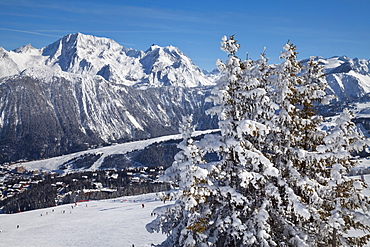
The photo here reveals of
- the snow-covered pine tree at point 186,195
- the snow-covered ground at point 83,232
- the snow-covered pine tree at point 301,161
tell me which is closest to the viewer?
the snow-covered pine tree at point 186,195

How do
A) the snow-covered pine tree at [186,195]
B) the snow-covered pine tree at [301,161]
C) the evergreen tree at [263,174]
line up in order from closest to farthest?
the snow-covered pine tree at [186,195] < the evergreen tree at [263,174] < the snow-covered pine tree at [301,161]

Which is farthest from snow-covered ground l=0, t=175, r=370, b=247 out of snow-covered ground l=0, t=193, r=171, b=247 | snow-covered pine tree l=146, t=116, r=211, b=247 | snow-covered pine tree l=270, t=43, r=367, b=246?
snow-covered pine tree l=270, t=43, r=367, b=246

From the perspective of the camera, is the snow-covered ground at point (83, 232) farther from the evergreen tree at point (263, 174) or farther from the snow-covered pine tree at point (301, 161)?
the snow-covered pine tree at point (301, 161)

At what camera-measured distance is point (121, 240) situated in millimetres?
40344

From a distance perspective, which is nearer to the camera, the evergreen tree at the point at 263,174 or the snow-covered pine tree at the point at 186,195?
the snow-covered pine tree at the point at 186,195

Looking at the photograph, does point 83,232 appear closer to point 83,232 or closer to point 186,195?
point 83,232

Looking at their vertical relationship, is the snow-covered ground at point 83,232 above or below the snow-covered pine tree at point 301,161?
below

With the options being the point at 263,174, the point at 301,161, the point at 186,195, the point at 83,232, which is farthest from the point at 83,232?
the point at 301,161

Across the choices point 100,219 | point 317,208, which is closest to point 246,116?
point 317,208

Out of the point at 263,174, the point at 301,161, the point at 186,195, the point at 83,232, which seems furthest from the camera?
the point at 83,232

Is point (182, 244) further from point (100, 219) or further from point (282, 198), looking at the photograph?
point (100, 219)

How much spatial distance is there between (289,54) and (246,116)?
3.82 m

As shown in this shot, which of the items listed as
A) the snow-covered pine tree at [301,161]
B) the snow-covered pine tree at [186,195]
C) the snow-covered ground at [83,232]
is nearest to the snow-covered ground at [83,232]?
the snow-covered ground at [83,232]

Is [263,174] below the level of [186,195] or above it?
above
